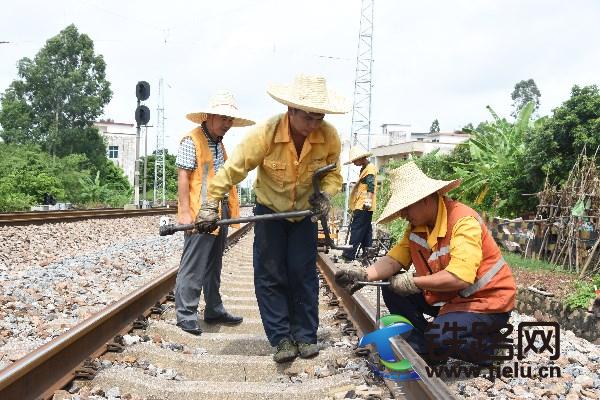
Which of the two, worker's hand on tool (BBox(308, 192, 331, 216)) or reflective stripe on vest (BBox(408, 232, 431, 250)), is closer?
reflective stripe on vest (BBox(408, 232, 431, 250))

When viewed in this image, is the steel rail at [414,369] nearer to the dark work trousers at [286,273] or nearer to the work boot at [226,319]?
the dark work trousers at [286,273]

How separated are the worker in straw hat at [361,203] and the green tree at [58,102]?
45.2m

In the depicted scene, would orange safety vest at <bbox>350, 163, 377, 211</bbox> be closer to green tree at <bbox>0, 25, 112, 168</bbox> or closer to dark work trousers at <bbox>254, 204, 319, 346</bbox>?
dark work trousers at <bbox>254, 204, 319, 346</bbox>

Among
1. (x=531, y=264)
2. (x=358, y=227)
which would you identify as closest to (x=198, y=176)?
(x=358, y=227)

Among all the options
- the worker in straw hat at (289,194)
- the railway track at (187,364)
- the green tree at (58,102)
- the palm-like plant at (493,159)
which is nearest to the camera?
the railway track at (187,364)

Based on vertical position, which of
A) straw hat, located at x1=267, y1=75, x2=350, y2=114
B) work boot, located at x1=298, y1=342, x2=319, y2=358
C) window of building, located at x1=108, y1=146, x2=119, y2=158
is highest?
window of building, located at x1=108, y1=146, x2=119, y2=158

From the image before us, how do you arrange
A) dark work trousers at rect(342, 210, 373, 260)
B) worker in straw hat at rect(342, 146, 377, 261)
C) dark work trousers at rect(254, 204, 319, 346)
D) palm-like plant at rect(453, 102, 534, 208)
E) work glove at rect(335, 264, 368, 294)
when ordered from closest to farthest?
work glove at rect(335, 264, 368, 294)
dark work trousers at rect(254, 204, 319, 346)
worker in straw hat at rect(342, 146, 377, 261)
dark work trousers at rect(342, 210, 373, 260)
palm-like plant at rect(453, 102, 534, 208)

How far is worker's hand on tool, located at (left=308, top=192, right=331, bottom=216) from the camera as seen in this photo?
3.62 metres

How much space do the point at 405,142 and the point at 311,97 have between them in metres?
52.4

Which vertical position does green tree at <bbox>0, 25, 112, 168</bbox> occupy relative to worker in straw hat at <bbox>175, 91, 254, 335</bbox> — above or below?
above

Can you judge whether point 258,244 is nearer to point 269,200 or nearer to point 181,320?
point 269,200

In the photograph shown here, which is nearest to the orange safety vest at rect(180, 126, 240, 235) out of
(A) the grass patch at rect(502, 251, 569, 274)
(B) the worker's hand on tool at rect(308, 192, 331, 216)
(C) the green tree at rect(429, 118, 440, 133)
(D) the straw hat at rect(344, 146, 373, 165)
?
(B) the worker's hand on tool at rect(308, 192, 331, 216)

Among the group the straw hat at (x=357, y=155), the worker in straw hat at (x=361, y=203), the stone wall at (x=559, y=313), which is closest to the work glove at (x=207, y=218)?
the stone wall at (x=559, y=313)

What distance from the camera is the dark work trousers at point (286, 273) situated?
3871mm
